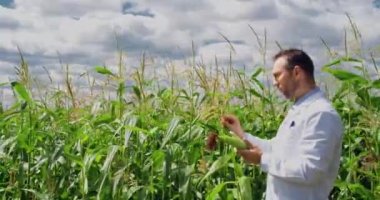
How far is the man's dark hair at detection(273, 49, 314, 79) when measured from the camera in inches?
162

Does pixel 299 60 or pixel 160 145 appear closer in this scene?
pixel 299 60

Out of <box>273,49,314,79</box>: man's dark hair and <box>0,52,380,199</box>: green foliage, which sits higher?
<box>273,49,314,79</box>: man's dark hair

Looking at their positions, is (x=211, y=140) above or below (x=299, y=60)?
below

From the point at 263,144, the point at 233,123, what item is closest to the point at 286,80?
the point at 263,144

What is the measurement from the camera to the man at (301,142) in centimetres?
392

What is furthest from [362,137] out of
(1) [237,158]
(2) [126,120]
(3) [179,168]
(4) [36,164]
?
(4) [36,164]

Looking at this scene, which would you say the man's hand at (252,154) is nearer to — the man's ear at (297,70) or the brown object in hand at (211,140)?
the man's ear at (297,70)

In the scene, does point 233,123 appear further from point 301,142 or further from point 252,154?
point 301,142

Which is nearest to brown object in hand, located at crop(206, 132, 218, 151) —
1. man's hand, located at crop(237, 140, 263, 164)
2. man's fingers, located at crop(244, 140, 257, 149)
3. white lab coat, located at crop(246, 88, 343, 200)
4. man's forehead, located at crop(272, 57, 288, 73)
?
man's fingers, located at crop(244, 140, 257, 149)

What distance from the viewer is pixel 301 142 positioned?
13.0ft

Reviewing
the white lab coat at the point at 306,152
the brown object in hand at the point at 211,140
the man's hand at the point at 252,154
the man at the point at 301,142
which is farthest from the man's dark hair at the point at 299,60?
the brown object in hand at the point at 211,140

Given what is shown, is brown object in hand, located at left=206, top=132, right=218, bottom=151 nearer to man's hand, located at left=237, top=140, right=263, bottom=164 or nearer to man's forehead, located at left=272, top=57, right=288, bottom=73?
man's hand, located at left=237, top=140, right=263, bottom=164

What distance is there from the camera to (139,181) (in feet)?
17.9

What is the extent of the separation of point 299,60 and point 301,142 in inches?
17.0
